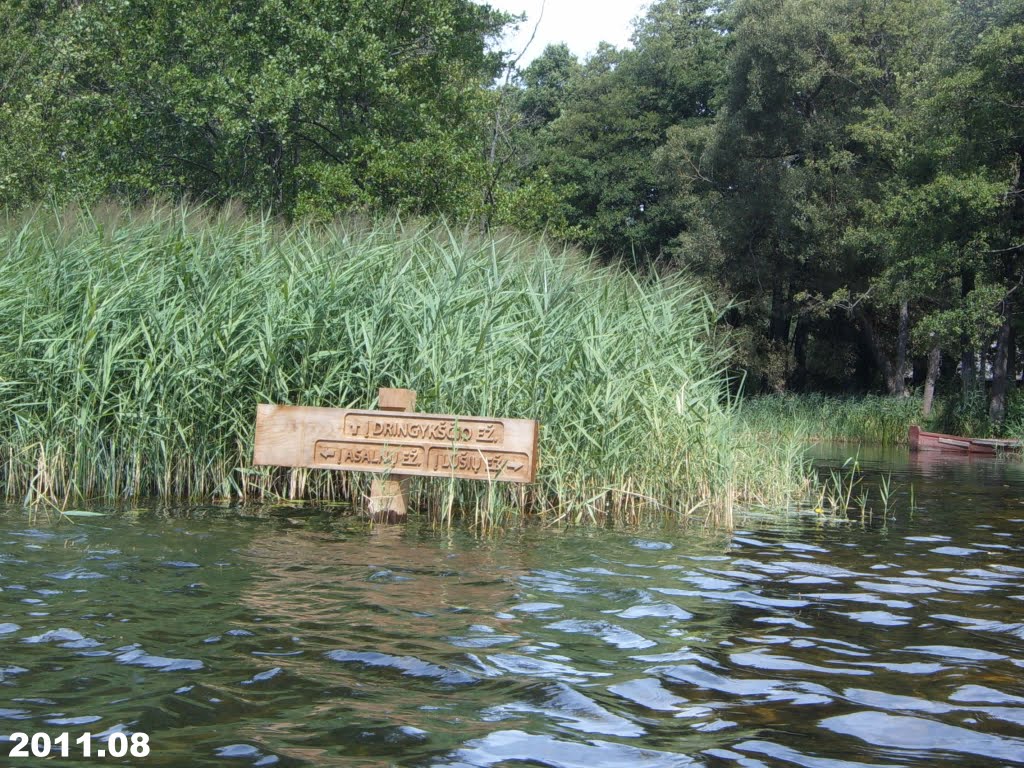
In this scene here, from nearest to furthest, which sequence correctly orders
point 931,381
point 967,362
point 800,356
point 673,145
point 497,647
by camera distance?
point 497,647, point 967,362, point 931,381, point 673,145, point 800,356

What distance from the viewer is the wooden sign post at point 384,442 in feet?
26.1

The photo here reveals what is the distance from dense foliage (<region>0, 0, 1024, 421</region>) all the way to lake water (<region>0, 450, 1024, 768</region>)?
8221 millimetres

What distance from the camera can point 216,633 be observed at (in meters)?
4.67

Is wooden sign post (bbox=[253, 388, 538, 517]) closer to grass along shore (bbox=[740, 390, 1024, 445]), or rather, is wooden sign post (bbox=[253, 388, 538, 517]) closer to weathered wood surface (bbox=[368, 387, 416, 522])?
weathered wood surface (bbox=[368, 387, 416, 522])

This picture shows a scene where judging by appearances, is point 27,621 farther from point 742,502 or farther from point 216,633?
point 742,502

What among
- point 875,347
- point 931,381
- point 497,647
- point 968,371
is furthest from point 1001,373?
point 497,647

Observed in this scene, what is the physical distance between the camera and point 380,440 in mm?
8047

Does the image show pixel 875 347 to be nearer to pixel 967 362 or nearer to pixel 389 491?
pixel 967 362

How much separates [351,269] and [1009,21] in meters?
22.6

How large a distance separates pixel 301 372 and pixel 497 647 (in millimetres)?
5005

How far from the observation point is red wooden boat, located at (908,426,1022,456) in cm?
2134

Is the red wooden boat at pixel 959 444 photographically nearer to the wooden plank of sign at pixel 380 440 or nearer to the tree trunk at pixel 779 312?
the tree trunk at pixel 779 312

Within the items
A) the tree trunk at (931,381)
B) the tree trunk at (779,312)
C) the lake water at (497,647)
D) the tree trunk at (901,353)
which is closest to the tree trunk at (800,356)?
the tree trunk at (779,312)

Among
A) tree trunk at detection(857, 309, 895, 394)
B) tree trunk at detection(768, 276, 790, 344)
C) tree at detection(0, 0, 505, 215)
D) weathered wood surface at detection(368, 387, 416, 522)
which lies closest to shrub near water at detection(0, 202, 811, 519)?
weathered wood surface at detection(368, 387, 416, 522)
